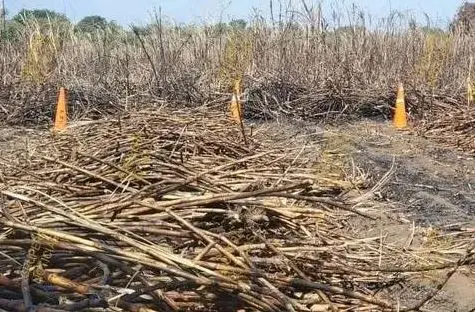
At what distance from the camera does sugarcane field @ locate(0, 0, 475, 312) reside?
8.91 feet

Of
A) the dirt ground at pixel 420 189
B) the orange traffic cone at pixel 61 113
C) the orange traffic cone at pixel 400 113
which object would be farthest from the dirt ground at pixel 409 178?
the orange traffic cone at pixel 61 113

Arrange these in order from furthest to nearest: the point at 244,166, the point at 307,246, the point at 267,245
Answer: the point at 244,166, the point at 307,246, the point at 267,245

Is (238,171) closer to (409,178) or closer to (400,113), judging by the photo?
(409,178)

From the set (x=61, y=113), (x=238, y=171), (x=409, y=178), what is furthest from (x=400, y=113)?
(x=238, y=171)

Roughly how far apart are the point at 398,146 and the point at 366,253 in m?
5.89

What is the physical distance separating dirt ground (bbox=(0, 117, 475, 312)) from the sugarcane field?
0.02 metres

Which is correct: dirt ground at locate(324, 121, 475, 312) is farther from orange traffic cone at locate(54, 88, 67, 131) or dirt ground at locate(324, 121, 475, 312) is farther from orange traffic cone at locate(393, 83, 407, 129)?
orange traffic cone at locate(54, 88, 67, 131)

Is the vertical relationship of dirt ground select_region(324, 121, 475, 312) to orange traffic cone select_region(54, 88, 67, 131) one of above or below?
below

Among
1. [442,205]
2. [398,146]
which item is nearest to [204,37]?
[398,146]

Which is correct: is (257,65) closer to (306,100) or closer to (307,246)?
(306,100)

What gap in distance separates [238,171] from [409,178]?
124 inches

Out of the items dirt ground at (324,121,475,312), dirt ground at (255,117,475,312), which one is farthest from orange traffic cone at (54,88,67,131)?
dirt ground at (324,121,475,312)

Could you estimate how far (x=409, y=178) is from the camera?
6.71 metres

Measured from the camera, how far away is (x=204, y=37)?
1270 centimetres
